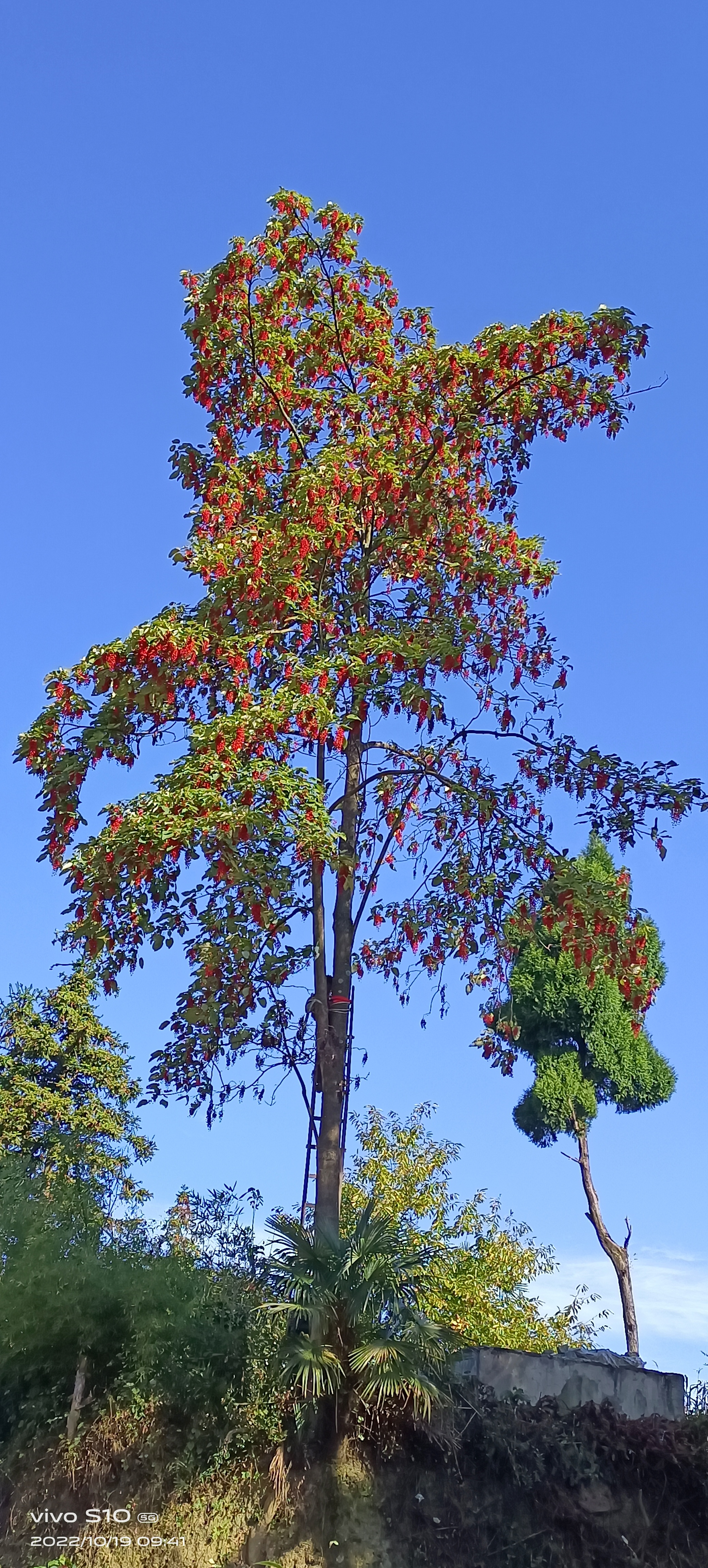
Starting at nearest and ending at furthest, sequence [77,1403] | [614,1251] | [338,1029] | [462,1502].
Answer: [462,1502] < [77,1403] < [338,1029] < [614,1251]

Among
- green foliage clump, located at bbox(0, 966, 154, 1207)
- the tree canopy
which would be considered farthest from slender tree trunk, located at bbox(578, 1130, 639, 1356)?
green foliage clump, located at bbox(0, 966, 154, 1207)

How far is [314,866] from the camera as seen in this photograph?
12359 mm

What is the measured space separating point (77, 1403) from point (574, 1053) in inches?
614

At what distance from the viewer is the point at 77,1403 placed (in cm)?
1038

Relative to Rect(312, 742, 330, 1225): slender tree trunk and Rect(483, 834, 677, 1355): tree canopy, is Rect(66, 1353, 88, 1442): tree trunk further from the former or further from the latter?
Rect(483, 834, 677, 1355): tree canopy

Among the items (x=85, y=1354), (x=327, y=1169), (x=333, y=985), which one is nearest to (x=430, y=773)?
(x=333, y=985)

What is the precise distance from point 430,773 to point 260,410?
451 cm

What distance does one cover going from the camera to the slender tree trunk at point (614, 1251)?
2194cm

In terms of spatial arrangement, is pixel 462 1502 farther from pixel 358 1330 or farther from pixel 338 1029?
pixel 338 1029

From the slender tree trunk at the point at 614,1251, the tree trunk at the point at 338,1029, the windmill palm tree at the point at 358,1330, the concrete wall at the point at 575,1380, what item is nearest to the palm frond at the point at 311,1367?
the windmill palm tree at the point at 358,1330

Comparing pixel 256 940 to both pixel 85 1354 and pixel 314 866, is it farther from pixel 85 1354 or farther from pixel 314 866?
pixel 85 1354

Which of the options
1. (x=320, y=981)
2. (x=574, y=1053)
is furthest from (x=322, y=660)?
(x=574, y=1053)

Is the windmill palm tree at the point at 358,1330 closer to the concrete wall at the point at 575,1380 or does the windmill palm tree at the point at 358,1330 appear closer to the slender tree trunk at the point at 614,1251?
the concrete wall at the point at 575,1380

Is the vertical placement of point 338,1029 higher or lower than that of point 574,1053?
lower
